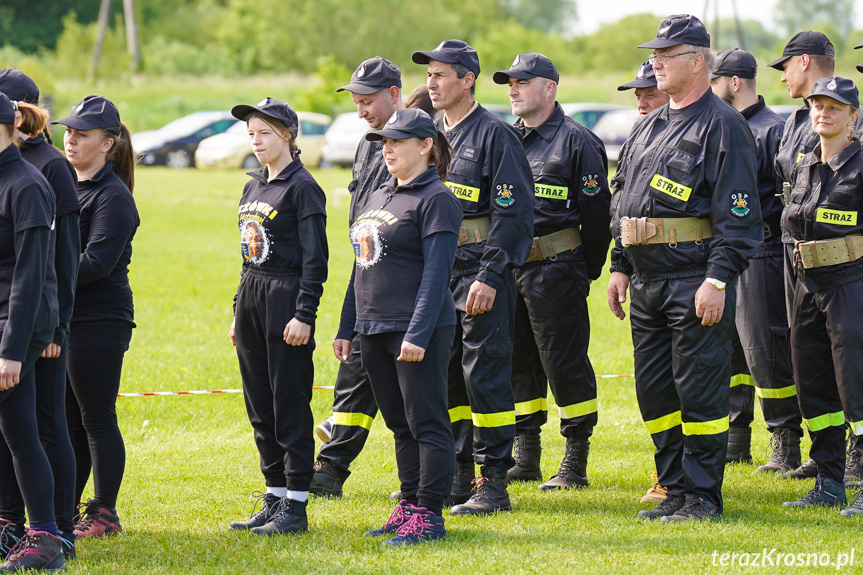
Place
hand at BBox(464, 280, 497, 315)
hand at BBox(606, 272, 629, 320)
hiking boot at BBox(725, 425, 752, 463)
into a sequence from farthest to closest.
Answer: hiking boot at BBox(725, 425, 752, 463) → hand at BBox(606, 272, 629, 320) → hand at BBox(464, 280, 497, 315)

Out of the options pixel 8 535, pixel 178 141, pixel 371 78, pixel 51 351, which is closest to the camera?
pixel 51 351

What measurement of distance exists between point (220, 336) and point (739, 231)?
26.3 feet

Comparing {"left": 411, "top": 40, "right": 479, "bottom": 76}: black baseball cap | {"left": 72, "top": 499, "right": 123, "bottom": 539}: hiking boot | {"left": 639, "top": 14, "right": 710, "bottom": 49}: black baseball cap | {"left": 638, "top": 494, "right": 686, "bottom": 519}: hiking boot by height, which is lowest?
{"left": 72, "top": 499, "right": 123, "bottom": 539}: hiking boot

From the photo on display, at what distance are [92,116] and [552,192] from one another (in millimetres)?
2731

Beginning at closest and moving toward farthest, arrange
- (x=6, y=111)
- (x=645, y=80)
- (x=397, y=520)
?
(x=6, y=111) → (x=397, y=520) → (x=645, y=80)

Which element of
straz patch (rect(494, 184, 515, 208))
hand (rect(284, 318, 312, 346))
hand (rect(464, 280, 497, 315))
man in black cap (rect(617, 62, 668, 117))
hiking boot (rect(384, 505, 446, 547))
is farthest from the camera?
man in black cap (rect(617, 62, 668, 117))

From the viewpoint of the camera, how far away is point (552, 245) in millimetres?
6809

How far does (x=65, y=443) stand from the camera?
5.29 meters

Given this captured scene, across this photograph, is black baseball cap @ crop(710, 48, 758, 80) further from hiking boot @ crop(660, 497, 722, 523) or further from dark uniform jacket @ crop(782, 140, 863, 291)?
hiking boot @ crop(660, 497, 722, 523)

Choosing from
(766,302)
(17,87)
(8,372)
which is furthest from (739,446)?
(17,87)

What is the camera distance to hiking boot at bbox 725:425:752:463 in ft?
24.6

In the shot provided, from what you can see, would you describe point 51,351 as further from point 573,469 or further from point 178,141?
point 178,141

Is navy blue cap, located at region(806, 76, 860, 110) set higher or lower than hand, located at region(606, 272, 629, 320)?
higher

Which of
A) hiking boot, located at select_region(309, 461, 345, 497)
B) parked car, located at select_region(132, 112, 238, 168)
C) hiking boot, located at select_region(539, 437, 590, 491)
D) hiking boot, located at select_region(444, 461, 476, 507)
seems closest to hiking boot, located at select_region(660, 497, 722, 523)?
hiking boot, located at select_region(539, 437, 590, 491)
